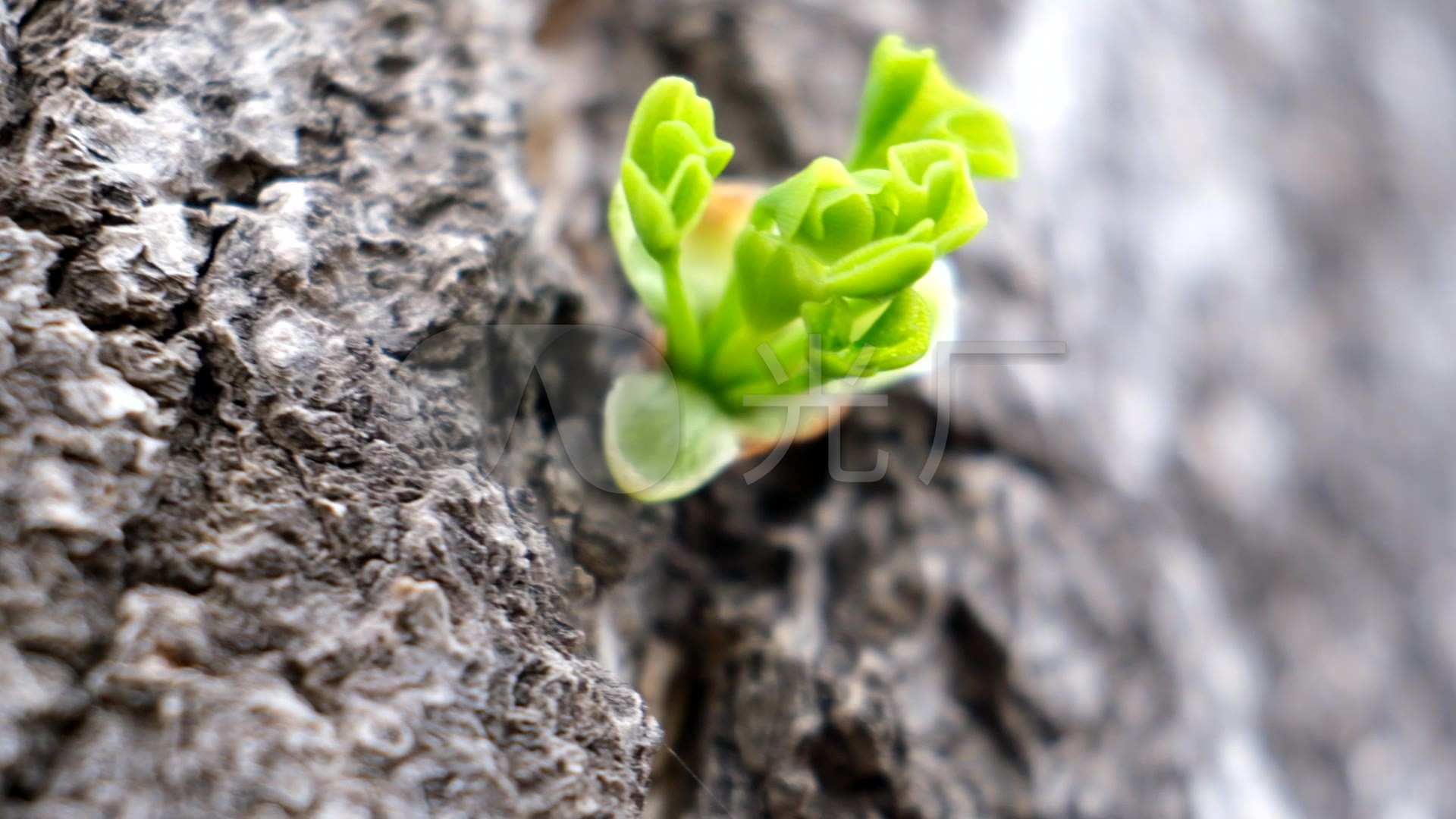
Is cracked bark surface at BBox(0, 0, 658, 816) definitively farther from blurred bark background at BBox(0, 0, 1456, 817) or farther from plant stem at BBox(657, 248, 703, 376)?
plant stem at BBox(657, 248, 703, 376)

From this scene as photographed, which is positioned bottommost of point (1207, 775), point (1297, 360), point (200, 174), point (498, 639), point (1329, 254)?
point (1207, 775)

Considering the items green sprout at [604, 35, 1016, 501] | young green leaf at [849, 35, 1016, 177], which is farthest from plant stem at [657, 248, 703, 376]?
young green leaf at [849, 35, 1016, 177]

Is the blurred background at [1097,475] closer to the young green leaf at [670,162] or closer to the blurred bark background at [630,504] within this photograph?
the blurred bark background at [630,504]

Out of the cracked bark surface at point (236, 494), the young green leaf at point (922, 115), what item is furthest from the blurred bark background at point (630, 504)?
the young green leaf at point (922, 115)

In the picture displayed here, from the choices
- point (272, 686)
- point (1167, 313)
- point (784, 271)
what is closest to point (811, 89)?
point (784, 271)

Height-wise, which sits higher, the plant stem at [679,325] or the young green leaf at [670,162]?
the young green leaf at [670,162]

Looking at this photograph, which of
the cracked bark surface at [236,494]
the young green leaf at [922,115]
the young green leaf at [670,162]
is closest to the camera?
the cracked bark surface at [236,494]

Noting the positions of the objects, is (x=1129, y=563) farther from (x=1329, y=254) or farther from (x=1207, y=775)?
(x=1329, y=254)
